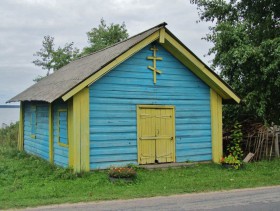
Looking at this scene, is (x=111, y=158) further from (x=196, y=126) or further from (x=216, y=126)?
(x=216, y=126)

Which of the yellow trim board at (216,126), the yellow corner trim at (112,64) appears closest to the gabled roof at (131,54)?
the yellow corner trim at (112,64)

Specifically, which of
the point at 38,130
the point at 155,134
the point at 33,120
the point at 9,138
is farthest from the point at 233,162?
the point at 9,138

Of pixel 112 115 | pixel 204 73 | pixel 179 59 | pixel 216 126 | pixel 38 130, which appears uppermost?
pixel 179 59

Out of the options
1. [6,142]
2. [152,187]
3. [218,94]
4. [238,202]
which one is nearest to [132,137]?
[152,187]

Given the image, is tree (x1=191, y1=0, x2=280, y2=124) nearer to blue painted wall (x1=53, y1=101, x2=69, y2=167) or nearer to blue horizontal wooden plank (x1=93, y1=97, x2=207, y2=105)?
blue horizontal wooden plank (x1=93, y1=97, x2=207, y2=105)

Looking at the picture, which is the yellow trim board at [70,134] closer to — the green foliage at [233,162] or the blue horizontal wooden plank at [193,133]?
the blue horizontal wooden plank at [193,133]

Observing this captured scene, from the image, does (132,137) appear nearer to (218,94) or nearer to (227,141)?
(218,94)

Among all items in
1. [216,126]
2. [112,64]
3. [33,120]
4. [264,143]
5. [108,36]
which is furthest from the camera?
[108,36]

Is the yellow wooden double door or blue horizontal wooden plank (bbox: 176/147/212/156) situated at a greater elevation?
the yellow wooden double door

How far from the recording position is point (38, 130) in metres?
14.8

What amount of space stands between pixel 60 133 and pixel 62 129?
0.24 metres

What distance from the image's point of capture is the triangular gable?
10953mm

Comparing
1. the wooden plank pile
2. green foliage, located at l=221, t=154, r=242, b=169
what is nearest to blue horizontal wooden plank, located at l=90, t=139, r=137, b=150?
green foliage, located at l=221, t=154, r=242, b=169

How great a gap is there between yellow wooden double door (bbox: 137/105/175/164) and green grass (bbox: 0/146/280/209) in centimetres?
79
